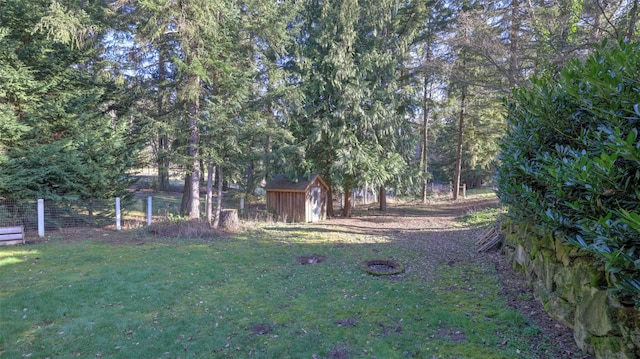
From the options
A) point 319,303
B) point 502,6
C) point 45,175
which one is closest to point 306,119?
point 502,6

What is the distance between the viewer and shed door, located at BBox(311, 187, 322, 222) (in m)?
13.9

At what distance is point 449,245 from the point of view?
805 centimetres

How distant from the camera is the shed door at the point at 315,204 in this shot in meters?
13.9

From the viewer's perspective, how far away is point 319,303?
467 centimetres

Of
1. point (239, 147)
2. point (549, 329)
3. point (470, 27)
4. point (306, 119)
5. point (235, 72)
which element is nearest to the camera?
point (549, 329)

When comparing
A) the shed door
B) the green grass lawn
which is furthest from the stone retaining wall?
the shed door

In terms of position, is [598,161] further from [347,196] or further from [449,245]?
[347,196]

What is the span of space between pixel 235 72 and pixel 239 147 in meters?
2.61

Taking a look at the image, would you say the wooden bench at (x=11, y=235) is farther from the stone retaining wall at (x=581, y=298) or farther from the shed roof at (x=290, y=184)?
the stone retaining wall at (x=581, y=298)

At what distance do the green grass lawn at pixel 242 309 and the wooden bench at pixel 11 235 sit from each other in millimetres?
643

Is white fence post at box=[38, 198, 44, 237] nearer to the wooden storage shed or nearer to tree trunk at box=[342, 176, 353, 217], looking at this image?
the wooden storage shed

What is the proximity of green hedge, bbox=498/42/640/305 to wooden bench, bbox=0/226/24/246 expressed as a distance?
10.7 meters

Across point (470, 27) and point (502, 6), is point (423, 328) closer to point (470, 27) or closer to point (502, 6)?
point (470, 27)

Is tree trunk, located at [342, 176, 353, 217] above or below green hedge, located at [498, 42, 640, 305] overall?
below
